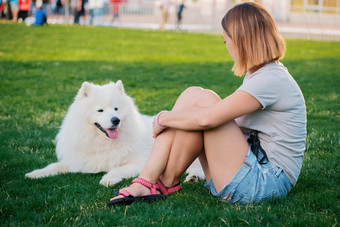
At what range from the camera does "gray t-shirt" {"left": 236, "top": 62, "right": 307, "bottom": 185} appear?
2.81 metres

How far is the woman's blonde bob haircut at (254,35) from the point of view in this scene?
285 centimetres

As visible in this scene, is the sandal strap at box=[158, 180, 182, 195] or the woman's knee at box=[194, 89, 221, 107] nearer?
the woman's knee at box=[194, 89, 221, 107]

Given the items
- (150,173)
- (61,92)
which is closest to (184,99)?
(150,173)

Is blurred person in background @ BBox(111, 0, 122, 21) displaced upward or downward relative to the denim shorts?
upward

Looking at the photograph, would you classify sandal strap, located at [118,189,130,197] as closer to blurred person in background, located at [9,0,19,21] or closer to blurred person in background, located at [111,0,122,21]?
blurred person in background, located at [9,0,19,21]

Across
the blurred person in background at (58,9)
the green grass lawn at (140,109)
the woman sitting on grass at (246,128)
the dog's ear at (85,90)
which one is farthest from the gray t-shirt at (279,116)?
the blurred person in background at (58,9)

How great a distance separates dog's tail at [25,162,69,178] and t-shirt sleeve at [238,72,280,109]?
2.25 m

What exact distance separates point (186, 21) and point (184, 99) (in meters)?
23.5

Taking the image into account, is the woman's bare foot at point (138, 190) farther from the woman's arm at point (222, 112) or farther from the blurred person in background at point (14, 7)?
the blurred person in background at point (14, 7)

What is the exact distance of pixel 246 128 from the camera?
3154 millimetres

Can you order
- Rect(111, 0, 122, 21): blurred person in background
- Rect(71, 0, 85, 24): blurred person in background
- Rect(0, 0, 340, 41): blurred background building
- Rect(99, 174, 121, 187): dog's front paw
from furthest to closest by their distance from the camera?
Rect(111, 0, 122, 21): blurred person in background
Rect(71, 0, 85, 24): blurred person in background
Rect(0, 0, 340, 41): blurred background building
Rect(99, 174, 121, 187): dog's front paw

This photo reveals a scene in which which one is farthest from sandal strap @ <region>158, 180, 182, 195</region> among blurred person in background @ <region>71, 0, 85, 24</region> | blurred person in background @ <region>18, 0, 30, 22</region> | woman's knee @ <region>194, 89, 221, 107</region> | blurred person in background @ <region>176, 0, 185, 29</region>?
blurred person in background @ <region>71, 0, 85, 24</region>

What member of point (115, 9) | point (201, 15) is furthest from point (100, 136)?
point (115, 9)

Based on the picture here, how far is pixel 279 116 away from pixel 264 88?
0.91 feet
